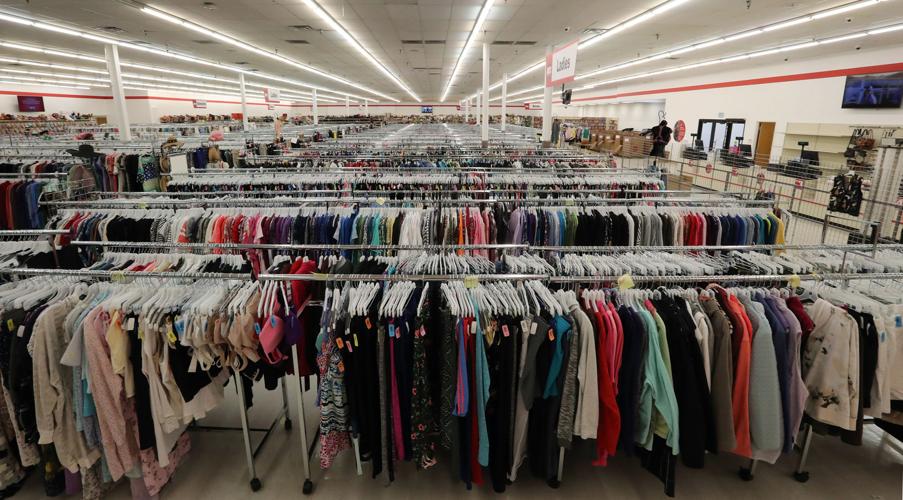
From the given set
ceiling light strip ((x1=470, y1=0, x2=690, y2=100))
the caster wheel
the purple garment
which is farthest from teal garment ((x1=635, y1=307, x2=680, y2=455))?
ceiling light strip ((x1=470, y1=0, x2=690, y2=100))

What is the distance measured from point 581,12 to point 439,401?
30.1 ft

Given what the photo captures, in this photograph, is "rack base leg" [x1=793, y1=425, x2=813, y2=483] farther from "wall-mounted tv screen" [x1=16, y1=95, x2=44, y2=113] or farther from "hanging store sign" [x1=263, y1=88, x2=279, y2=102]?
"wall-mounted tv screen" [x1=16, y1=95, x2=44, y2=113]

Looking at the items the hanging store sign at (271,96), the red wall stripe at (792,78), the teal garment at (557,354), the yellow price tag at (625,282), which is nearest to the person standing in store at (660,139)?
the red wall stripe at (792,78)

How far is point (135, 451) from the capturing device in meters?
2.81

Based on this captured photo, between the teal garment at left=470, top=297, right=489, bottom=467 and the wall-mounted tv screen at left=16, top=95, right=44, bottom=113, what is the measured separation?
35.0 metres

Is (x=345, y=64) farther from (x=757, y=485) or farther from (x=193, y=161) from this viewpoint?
(x=757, y=485)

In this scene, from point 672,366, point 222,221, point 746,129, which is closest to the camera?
point 672,366

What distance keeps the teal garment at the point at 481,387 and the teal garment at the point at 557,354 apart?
35cm

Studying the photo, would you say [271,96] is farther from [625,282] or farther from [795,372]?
[795,372]

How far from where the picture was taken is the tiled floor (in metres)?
3.08

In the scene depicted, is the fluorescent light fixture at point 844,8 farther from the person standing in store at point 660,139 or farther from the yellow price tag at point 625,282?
the yellow price tag at point 625,282

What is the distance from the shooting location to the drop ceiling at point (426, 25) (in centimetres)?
865

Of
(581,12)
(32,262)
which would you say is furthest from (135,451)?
(581,12)

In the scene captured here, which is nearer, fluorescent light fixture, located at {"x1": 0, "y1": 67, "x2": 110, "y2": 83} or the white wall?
the white wall
